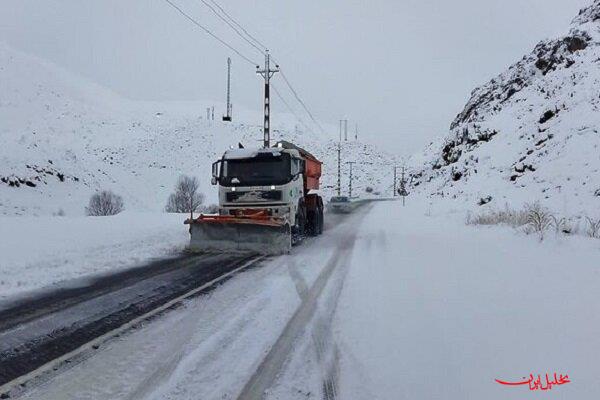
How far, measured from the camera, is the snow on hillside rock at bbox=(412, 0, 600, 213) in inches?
734

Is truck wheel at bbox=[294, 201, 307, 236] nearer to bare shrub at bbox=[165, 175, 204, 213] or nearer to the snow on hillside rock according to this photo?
the snow on hillside rock

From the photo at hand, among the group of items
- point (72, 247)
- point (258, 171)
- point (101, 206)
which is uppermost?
point (258, 171)

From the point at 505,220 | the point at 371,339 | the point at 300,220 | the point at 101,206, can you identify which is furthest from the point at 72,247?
the point at 101,206

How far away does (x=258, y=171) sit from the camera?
1323 cm

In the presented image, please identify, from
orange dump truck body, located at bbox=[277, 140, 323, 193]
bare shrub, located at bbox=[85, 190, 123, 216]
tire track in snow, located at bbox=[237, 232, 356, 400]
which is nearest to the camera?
tire track in snow, located at bbox=[237, 232, 356, 400]

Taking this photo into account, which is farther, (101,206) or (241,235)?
(101,206)

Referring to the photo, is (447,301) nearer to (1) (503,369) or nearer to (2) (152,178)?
(1) (503,369)

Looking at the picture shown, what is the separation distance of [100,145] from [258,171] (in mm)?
65969

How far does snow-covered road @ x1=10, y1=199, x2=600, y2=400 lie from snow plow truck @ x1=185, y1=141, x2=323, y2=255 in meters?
3.41

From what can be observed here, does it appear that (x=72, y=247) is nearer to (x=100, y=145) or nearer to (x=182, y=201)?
(x=182, y=201)

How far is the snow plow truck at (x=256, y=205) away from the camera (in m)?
11.8

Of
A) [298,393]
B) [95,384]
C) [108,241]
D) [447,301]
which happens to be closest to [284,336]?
[298,393]

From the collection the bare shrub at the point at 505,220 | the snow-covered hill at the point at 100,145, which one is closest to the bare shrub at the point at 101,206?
the snow-covered hill at the point at 100,145

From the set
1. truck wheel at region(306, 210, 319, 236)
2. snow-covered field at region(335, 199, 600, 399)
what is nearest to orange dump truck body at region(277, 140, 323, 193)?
truck wheel at region(306, 210, 319, 236)
